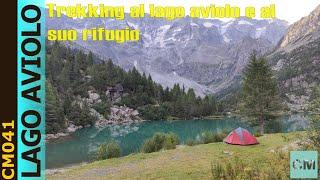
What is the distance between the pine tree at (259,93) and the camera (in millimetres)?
50844

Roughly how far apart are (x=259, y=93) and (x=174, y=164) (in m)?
28.8

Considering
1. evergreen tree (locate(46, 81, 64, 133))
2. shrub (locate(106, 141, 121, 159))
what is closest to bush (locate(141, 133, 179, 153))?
shrub (locate(106, 141, 121, 159))

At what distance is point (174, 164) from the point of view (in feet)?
80.8

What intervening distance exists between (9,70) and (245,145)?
27.1 metres

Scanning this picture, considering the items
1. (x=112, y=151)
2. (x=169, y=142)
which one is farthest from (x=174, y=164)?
(x=169, y=142)

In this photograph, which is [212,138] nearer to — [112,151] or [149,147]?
[149,147]

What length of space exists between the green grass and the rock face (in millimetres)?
99566

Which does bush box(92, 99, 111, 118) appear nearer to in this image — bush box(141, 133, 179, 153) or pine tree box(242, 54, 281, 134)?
pine tree box(242, 54, 281, 134)

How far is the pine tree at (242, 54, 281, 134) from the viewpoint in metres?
50.8

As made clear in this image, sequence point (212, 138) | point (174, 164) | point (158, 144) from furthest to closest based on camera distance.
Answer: point (212, 138) → point (158, 144) → point (174, 164)

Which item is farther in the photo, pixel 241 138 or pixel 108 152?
pixel 108 152

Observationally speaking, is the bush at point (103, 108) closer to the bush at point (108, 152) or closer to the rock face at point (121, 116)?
the rock face at point (121, 116)

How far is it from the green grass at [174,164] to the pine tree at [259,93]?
18.1 meters

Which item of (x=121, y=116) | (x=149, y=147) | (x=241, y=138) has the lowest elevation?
(x=121, y=116)
